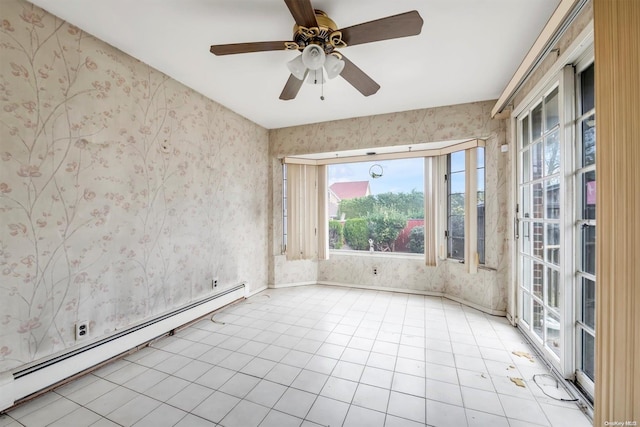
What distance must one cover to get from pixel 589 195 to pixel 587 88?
0.72 meters

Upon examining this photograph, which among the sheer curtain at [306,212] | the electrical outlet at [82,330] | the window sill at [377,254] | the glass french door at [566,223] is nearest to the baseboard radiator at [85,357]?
the electrical outlet at [82,330]

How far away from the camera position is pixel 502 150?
2961 millimetres

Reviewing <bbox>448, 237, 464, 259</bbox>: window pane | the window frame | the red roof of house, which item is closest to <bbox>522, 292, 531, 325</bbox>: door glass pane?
the window frame

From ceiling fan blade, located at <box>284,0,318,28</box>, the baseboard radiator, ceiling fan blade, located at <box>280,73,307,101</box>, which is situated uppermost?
ceiling fan blade, located at <box>284,0,318,28</box>

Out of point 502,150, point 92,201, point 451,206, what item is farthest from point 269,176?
point 502,150

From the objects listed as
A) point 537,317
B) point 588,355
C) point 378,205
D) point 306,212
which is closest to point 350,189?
point 378,205

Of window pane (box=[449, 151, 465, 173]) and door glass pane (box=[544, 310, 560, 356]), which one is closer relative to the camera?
door glass pane (box=[544, 310, 560, 356])

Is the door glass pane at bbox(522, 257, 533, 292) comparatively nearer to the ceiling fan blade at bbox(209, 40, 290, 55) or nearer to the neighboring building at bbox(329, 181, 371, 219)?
the neighboring building at bbox(329, 181, 371, 219)

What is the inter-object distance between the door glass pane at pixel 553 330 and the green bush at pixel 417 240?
1.97 metres

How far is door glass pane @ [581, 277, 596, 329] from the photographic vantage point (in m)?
1.63

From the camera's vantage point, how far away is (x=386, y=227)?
4297mm

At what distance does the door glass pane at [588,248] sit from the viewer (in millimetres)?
1609

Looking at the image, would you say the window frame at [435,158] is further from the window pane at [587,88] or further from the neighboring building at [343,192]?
the window pane at [587,88]

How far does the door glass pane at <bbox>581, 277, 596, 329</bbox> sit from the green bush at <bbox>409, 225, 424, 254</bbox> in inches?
91.7
